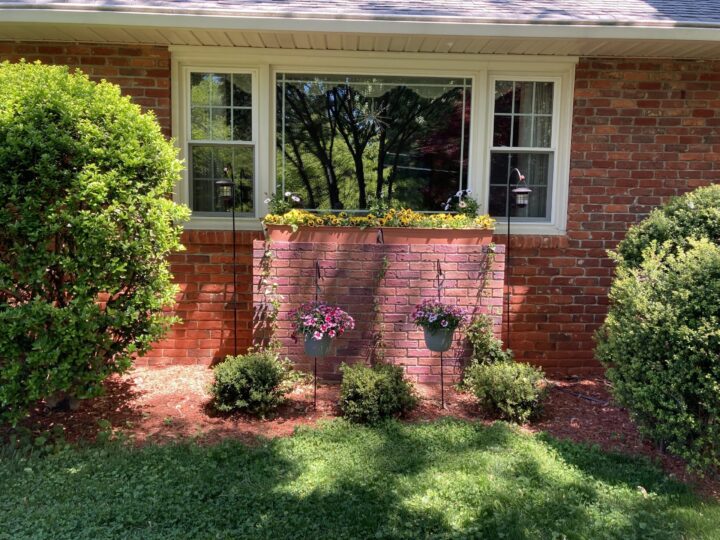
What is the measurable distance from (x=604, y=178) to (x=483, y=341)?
1995 millimetres

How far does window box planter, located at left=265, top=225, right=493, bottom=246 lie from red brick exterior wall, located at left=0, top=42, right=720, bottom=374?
59 centimetres

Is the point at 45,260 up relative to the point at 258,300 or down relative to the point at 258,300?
up

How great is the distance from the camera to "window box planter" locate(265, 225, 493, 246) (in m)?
4.94

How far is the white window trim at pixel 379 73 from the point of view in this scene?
5301mm

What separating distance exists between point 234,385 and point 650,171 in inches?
168

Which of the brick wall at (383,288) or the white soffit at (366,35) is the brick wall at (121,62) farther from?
the brick wall at (383,288)

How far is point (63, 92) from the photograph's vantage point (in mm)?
3816

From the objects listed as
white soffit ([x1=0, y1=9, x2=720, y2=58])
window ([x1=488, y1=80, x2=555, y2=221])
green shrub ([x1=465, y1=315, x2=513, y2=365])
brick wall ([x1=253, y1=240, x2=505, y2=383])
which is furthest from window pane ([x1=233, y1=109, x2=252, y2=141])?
green shrub ([x1=465, y1=315, x2=513, y2=365])

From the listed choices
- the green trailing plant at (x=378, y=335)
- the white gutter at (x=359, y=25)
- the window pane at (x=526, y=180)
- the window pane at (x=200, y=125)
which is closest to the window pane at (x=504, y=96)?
the window pane at (x=526, y=180)

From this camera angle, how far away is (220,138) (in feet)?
17.9

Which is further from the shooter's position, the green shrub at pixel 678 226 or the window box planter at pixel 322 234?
the window box planter at pixel 322 234

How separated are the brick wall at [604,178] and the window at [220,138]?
8.75 feet

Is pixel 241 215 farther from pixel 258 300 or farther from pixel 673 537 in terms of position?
pixel 673 537

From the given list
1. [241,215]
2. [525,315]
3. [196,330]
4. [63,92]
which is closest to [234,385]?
[196,330]
